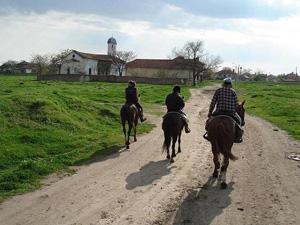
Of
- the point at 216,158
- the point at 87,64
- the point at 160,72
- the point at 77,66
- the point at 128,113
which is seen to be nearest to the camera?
the point at 216,158

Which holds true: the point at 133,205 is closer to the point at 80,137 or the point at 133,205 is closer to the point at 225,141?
the point at 225,141

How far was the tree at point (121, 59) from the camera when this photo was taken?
93950 mm

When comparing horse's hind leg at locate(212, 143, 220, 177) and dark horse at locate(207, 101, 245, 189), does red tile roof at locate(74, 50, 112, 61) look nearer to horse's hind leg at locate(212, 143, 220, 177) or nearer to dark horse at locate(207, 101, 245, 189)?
horse's hind leg at locate(212, 143, 220, 177)

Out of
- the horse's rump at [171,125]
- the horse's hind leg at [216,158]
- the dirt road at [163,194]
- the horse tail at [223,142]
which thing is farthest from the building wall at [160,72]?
the horse tail at [223,142]

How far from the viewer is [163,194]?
27.6 feet

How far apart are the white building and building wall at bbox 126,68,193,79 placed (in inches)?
199

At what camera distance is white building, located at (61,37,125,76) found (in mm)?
89312

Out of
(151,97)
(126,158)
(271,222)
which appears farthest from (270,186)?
(151,97)

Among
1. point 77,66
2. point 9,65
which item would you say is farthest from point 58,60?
point 9,65

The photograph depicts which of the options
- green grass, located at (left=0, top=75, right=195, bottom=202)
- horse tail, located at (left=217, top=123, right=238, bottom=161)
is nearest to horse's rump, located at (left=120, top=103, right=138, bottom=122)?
green grass, located at (left=0, top=75, right=195, bottom=202)

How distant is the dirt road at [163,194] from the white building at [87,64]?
79.8 meters

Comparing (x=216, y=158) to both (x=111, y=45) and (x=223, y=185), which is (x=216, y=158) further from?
(x=111, y=45)

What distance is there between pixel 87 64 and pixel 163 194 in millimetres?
85637

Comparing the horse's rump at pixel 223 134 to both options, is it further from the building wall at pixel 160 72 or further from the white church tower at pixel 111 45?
the white church tower at pixel 111 45
